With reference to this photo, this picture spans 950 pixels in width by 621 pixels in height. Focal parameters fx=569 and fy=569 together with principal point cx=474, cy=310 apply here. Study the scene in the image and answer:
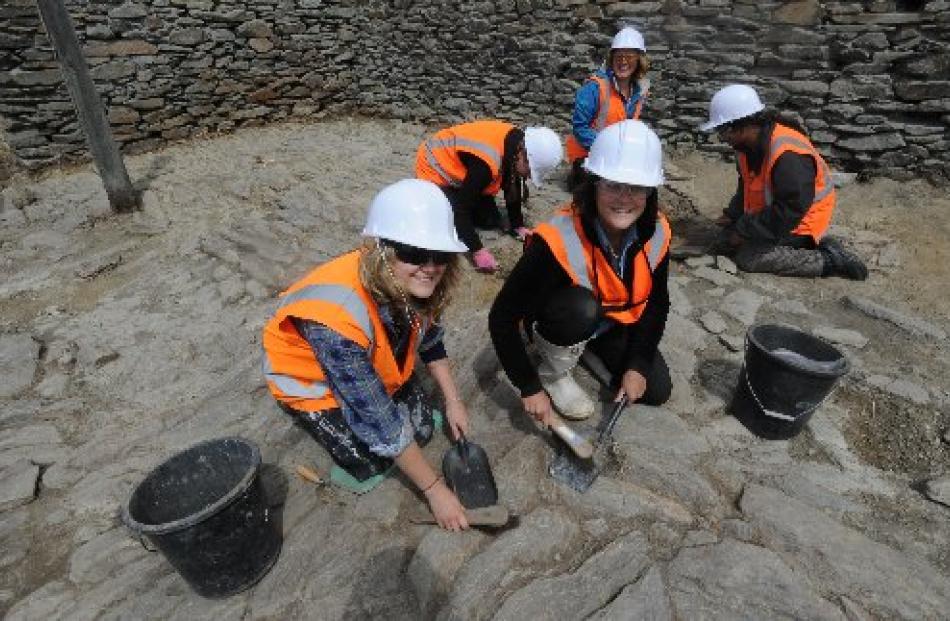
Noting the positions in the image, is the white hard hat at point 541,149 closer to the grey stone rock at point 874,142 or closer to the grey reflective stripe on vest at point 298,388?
the grey reflective stripe on vest at point 298,388

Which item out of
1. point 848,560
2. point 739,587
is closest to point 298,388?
point 739,587

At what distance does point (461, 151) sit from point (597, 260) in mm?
2441

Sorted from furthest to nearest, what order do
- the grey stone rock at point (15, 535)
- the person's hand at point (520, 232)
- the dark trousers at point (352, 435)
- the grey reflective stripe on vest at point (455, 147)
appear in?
the person's hand at point (520, 232)
the grey reflective stripe on vest at point (455, 147)
the grey stone rock at point (15, 535)
the dark trousers at point (352, 435)

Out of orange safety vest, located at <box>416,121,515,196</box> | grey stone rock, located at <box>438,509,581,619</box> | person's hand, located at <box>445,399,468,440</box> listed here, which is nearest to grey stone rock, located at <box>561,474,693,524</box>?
grey stone rock, located at <box>438,509,581,619</box>

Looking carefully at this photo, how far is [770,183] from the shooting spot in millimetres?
4168

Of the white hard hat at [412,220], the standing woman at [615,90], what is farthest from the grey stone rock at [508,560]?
the standing woman at [615,90]

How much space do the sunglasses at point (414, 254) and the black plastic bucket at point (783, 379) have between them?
1.62m

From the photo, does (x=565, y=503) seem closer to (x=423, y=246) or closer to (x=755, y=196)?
(x=423, y=246)

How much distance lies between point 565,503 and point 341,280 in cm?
132

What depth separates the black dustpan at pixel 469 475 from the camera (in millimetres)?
2451

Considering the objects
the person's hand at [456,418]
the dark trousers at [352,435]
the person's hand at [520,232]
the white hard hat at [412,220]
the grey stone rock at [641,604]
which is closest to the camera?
the grey stone rock at [641,604]

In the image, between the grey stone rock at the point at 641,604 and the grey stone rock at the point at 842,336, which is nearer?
the grey stone rock at the point at 641,604

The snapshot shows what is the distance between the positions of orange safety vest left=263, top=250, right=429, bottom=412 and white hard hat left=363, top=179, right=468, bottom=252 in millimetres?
246

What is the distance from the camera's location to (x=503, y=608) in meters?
2.03
